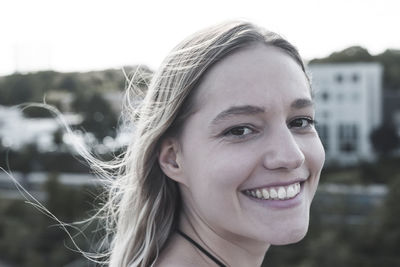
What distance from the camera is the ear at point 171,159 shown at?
3.77 feet

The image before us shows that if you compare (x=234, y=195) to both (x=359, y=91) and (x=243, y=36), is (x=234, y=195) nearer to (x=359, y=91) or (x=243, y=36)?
(x=243, y=36)

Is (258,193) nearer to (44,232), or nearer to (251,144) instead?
(251,144)

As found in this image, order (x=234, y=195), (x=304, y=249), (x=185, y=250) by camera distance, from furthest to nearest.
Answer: (x=304, y=249) → (x=185, y=250) → (x=234, y=195)

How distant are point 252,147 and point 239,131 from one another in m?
0.04

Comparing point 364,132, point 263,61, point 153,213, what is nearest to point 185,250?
point 153,213

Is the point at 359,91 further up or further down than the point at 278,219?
further down

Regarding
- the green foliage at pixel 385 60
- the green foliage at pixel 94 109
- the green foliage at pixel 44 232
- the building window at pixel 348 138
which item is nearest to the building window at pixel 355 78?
the green foliage at pixel 385 60

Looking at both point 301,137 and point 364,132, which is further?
point 364,132

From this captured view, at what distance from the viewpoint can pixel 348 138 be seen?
24828 mm

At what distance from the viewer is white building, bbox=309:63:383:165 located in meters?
24.7

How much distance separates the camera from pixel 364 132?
24812mm

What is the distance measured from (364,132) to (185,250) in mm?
24747

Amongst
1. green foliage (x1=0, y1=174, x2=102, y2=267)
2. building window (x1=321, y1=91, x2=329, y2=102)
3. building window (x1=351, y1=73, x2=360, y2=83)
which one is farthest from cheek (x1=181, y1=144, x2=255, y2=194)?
building window (x1=351, y1=73, x2=360, y2=83)

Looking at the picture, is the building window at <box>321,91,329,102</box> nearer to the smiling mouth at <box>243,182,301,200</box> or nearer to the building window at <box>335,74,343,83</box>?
the building window at <box>335,74,343,83</box>
